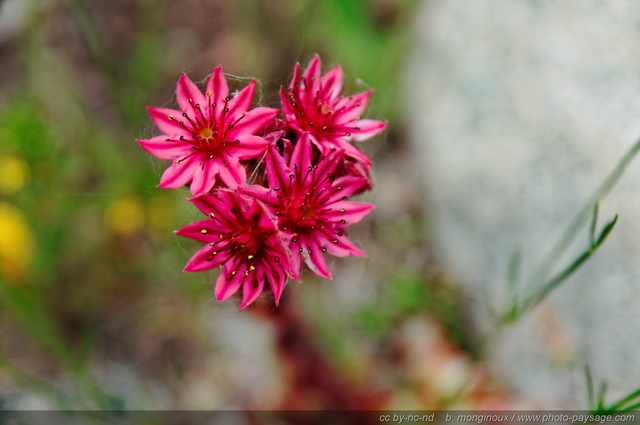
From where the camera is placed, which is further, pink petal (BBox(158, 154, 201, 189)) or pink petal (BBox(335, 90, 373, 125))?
pink petal (BBox(335, 90, 373, 125))

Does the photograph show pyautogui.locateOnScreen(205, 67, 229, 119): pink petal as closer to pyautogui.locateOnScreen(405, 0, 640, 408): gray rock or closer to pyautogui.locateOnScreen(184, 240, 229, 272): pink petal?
pyautogui.locateOnScreen(184, 240, 229, 272): pink petal

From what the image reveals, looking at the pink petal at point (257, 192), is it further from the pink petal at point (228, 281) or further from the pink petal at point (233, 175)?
the pink petal at point (228, 281)

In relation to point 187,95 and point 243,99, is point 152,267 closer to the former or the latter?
point 187,95

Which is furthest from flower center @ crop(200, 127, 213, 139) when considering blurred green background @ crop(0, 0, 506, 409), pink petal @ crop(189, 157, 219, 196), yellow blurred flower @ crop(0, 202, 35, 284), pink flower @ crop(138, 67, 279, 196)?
yellow blurred flower @ crop(0, 202, 35, 284)

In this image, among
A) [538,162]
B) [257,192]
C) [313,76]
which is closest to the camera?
[257,192]

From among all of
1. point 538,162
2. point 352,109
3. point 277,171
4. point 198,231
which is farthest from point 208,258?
point 538,162

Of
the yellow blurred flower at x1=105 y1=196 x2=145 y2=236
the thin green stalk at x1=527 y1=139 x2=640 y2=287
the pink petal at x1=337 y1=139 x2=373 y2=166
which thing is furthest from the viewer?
the yellow blurred flower at x1=105 y1=196 x2=145 y2=236

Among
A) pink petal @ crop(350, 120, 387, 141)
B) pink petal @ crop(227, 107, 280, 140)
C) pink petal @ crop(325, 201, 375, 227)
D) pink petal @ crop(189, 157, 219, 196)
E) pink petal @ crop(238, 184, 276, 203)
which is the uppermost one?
pink petal @ crop(227, 107, 280, 140)
